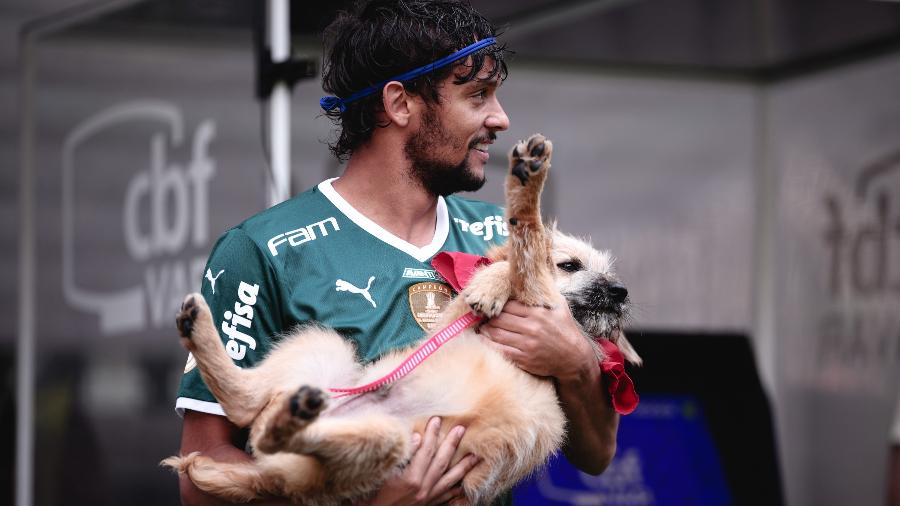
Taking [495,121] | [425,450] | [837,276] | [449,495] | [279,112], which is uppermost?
[279,112]

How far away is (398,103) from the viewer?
2.89m

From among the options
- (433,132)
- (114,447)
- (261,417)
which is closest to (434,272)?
(433,132)

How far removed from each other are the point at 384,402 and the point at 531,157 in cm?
66

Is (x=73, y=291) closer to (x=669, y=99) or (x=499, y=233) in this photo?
(x=499, y=233)

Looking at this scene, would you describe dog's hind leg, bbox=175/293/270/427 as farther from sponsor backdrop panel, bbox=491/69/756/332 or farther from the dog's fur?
sponsor backdrop panel, bbox=491/69/756/332

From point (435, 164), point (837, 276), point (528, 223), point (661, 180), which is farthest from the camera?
point (661, 180)

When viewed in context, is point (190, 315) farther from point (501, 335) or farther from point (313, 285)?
point (501, 335)

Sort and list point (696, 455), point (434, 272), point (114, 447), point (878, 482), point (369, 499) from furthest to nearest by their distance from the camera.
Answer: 1. point (878, 482)
2. point (696, 455)
3. point (114, 447)
4. point (434, 272)
5. point (369, 499)

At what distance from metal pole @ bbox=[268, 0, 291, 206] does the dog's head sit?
980 mm

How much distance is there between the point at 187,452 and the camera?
8.46ft

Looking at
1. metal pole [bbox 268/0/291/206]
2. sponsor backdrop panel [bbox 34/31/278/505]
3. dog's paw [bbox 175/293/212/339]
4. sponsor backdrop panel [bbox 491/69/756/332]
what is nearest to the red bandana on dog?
dog's paw [bbox 175/293/212/339]

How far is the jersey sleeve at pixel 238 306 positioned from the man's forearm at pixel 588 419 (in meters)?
0.73

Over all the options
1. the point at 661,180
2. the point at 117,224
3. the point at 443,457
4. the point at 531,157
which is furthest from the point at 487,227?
the point at 661,180

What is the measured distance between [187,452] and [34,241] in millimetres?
2800
